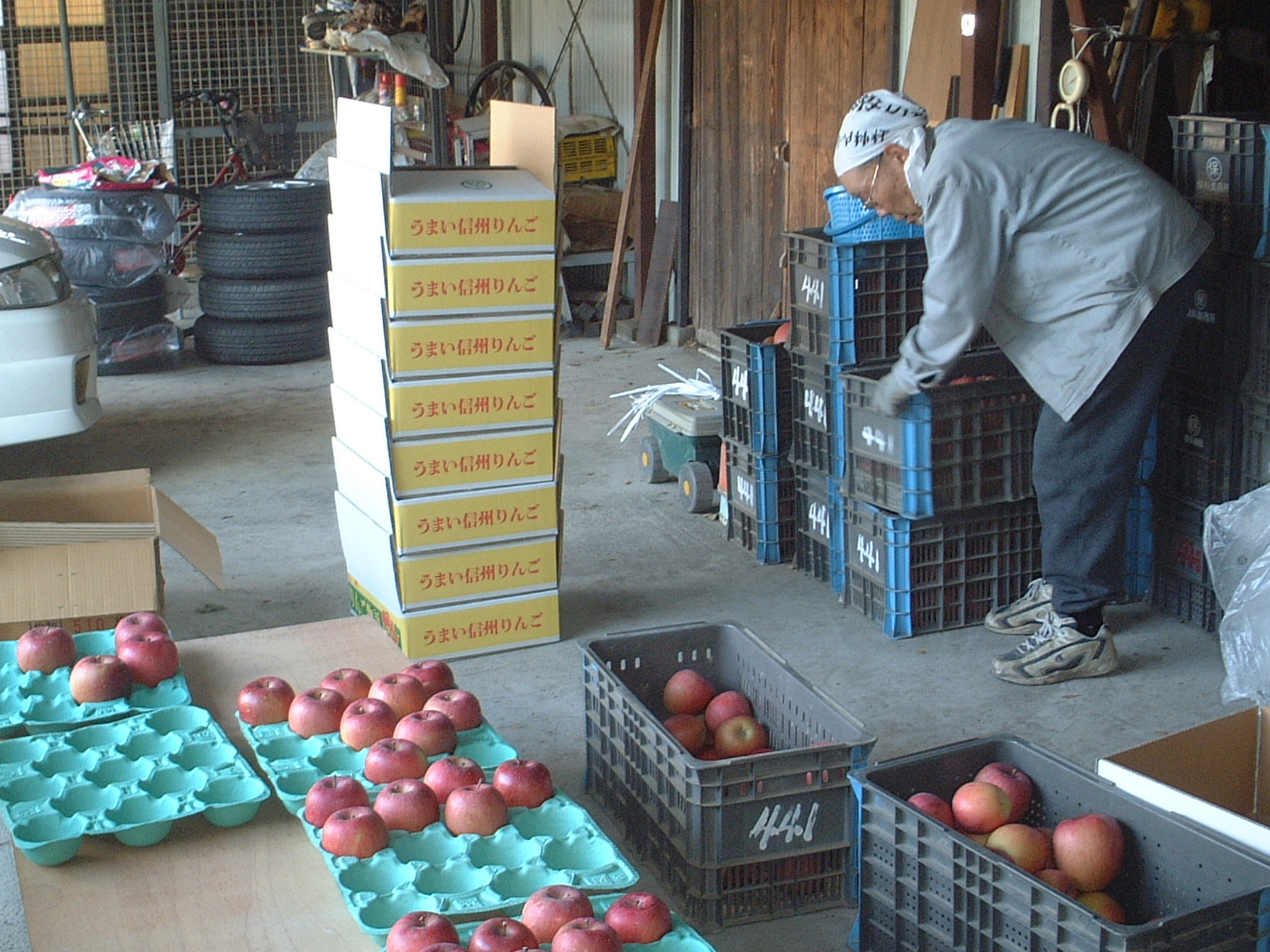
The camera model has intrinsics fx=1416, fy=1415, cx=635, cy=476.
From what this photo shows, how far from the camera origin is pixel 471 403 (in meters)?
4.61

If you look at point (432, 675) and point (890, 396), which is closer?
point (432, 675)

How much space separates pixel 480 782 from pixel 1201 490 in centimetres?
313

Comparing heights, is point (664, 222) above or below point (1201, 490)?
above

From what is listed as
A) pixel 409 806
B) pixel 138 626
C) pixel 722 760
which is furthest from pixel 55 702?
pixel 722 760

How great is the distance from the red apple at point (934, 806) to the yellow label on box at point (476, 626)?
216cm

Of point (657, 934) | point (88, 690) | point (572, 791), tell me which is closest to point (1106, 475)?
point (572, 791)

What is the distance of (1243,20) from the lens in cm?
545

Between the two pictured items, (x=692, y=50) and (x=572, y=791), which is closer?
(x=572, y=791)

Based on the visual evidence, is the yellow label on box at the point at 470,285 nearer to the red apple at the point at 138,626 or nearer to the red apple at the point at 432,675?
the red apple at the point at 138,626

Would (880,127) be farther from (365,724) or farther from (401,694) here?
(365,724)

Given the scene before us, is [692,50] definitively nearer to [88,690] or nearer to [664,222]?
[664,222]

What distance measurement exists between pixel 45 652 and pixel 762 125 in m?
6.26

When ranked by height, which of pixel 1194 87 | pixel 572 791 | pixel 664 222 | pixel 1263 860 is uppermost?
pixel 1194 87

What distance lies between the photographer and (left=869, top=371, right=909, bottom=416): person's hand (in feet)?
14.2
